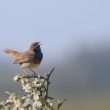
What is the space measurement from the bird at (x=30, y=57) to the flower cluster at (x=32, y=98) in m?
3.27

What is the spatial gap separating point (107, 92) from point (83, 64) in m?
23.7

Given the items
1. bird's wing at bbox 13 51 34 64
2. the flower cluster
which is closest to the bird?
bird's wing at bbox 13 51 34 64

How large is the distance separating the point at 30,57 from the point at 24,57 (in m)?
0.07

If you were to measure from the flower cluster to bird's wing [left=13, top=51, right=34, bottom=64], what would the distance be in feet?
11.3

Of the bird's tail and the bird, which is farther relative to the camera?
the bird's tail

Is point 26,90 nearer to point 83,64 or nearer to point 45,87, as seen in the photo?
point 45,87

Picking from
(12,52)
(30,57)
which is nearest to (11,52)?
(12,52)

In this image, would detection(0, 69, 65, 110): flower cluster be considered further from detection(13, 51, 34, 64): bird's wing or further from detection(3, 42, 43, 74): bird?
detection(13, 51, 34, 64): bird's wing

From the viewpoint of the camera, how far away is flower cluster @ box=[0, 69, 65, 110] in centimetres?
527

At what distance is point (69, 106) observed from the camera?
73.8 feet

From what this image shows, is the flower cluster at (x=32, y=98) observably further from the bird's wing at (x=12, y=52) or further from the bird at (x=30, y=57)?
the bird's wing at (x=12, y=52)

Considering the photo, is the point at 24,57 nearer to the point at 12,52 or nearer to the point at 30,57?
the point at 30,57

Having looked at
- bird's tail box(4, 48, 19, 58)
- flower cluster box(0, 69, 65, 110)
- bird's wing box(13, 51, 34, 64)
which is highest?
flower cluster box(0, 69, 65, 110)

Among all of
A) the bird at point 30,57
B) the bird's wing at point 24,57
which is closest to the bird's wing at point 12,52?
the bird at point 30,57
